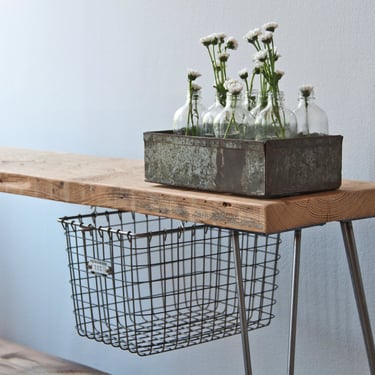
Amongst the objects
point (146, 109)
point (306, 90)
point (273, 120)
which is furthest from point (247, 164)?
point (146, 109)

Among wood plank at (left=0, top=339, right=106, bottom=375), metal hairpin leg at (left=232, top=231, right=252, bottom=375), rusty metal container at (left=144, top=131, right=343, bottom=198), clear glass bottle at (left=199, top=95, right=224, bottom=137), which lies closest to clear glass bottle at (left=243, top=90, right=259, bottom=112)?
clear glass bottle at (left=199, top=95, right=224, bottom=137)

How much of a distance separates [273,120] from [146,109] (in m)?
1.06

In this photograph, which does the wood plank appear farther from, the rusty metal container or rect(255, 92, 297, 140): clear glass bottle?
rect(255, 92, 297, 140): clear glass bottle

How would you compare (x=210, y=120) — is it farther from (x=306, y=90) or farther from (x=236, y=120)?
(x=306, y=90)

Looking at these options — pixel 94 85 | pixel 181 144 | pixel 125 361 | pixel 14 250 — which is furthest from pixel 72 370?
pixel 181 144

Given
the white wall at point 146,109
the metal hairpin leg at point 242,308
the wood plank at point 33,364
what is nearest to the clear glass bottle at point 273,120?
→ the metal hairpin leg at point 242,308

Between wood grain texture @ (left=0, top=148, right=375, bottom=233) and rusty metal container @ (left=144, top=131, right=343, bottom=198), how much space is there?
0.02m

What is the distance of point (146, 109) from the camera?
2689mm

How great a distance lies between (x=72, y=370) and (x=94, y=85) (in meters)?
0.96

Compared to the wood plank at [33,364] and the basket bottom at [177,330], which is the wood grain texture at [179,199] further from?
the wood plank at [33,364]

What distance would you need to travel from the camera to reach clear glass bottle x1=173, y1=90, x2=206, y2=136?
71.4 inches

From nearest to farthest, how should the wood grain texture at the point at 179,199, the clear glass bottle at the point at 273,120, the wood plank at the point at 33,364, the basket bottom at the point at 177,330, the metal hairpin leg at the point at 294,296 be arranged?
the wood grain texture at the point at 179,199 < the clear glass bottle at the point at 273,120 < the basket bottom at the point at 177,330 < the metal hairpin leg at the point at 294,296 < the wood plank at the point at 33,364

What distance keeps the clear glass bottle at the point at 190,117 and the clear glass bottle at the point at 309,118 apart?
0.21 metres

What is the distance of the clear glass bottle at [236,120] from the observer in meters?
1.71
